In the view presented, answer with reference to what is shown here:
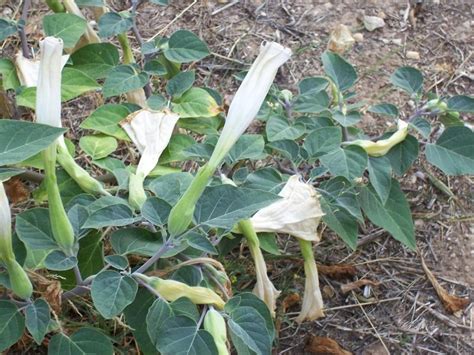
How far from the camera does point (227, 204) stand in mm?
1179

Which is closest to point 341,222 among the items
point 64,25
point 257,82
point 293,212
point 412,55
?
point 293,212

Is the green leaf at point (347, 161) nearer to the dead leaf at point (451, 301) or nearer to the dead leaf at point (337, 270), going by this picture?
the dead leaf at point (337, 270)

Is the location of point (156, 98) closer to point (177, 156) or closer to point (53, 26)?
point (177, 156)

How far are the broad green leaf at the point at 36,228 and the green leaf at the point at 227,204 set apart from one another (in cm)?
25

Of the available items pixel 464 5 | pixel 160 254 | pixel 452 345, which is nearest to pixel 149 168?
pixel 160 254

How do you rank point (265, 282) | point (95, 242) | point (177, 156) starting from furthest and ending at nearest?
point (177, 156), point (265, 282), point (95, 242)

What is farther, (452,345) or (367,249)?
(367,249)

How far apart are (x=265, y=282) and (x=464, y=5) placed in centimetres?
143

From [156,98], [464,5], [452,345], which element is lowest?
[452,345]

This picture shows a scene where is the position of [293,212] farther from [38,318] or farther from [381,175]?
[38,318]

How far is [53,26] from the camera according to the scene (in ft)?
5.82

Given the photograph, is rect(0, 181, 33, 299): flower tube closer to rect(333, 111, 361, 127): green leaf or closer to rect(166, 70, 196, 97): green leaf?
rect(166, 70, 196, 97): green leaf

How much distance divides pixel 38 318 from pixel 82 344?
0.33 ft

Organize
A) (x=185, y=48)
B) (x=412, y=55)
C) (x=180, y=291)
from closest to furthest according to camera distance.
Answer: (x=180, y=291) < (x=185, y=48) < (x=412, y=55)
